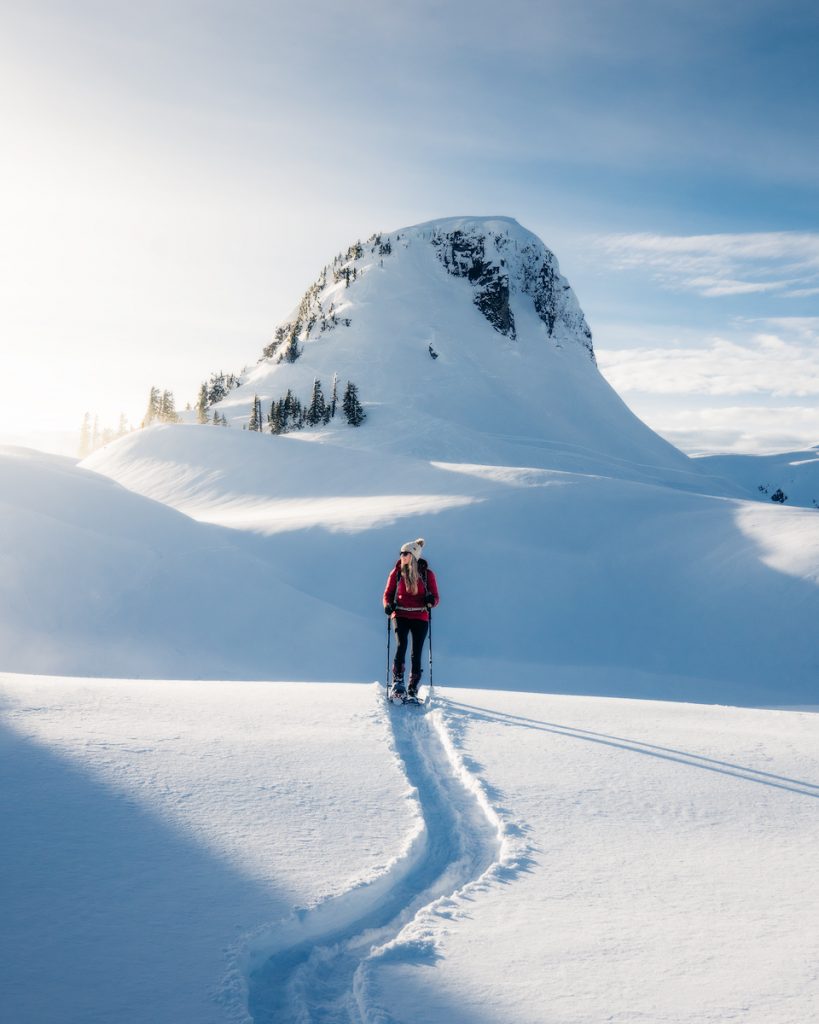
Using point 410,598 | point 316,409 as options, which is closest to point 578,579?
point 410,598

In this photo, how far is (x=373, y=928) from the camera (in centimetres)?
419

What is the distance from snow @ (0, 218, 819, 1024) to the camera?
11.5 feet

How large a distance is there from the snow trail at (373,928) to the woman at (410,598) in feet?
13.0

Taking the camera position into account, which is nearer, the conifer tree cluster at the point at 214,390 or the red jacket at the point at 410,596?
the red jacket at the point at 410,596

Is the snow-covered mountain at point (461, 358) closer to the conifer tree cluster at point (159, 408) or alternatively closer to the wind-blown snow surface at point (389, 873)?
the conifer tree cluster at point (159, 408)

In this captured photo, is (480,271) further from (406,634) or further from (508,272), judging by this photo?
(406,634)

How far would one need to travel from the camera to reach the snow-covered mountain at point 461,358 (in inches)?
2739

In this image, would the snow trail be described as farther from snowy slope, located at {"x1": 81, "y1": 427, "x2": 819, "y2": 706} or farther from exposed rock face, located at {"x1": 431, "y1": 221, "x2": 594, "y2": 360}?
exposed rock face, located at {"x1": 431, "y1": 221, "x2": 594, "y2": 360}

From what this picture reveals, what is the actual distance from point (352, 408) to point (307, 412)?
6.05 meters

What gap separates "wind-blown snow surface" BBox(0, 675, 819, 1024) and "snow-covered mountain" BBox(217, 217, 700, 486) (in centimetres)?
5413

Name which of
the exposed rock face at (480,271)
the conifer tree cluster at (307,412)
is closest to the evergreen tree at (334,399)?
the conifer tree cluster at (307,412)

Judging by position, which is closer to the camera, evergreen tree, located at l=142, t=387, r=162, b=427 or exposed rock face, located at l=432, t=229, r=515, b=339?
evergreen tree, located at l=142, t=387, r=162, b=427

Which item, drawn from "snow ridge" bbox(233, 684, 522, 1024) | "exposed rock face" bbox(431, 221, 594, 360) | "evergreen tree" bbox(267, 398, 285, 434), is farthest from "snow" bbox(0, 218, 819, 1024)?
"exposed rock face" bbox(431, 221, 594, 360)

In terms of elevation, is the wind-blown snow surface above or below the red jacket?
below
